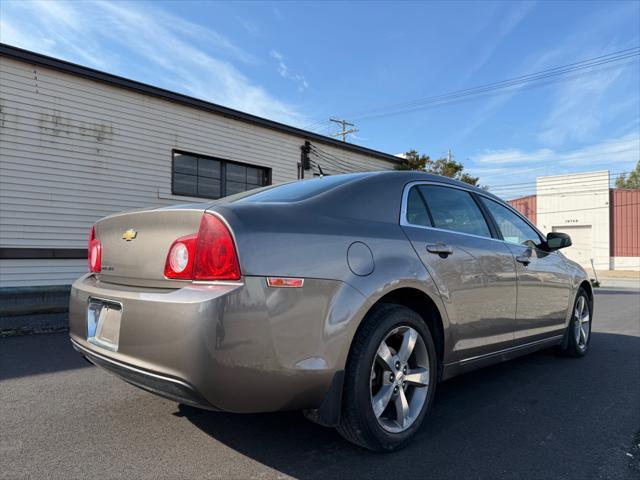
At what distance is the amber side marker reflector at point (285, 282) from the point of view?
2041mm

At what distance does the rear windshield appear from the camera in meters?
2.63

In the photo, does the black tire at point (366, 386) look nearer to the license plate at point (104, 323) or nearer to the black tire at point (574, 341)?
the license plate at point (104, 323)

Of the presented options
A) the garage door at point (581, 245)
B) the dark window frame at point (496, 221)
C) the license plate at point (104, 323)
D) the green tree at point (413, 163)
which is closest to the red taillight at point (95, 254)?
the license plate at point (104, 323)

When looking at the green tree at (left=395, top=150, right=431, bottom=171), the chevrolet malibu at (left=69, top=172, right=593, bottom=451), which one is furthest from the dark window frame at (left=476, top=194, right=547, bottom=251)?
the green tree at (left=395, top=150, right=431, bottom=171)

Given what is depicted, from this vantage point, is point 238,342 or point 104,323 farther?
point 104,323

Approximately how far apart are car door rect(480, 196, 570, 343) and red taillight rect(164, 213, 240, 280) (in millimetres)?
2467

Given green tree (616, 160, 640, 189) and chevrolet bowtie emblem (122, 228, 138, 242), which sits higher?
green tree (616, 160, 640, 189)

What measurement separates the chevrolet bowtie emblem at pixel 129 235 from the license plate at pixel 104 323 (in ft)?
1.17

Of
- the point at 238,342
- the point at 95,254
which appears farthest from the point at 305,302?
the point at 95,254

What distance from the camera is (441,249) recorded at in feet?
9.45

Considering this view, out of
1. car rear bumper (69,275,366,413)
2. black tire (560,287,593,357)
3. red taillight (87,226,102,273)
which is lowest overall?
black tire (560,287,593,357)

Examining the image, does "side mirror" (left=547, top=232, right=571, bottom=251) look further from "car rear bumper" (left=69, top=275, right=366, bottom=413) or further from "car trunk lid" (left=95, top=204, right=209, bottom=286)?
"car trunk lid" (left=95, top=204, right=209, bottom=286)

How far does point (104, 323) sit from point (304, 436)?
134 centimetres

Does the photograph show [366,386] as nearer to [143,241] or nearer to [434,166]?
[143,241]
